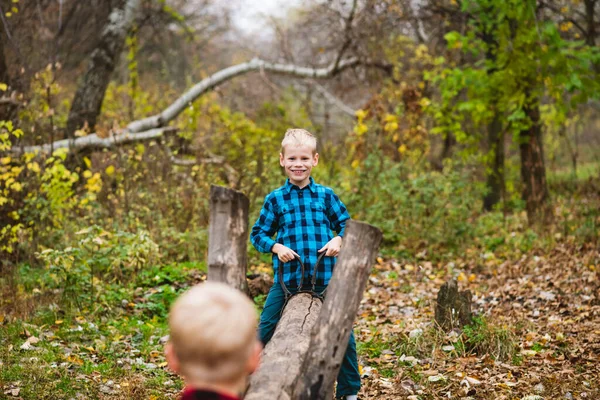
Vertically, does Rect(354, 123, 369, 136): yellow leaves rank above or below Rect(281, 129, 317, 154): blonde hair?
above

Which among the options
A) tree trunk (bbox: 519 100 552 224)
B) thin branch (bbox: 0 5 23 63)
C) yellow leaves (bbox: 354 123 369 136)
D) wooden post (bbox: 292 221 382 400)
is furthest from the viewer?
yellow leaves (bbox: 354 123 369 136)

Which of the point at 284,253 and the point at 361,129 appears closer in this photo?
the point at 284,253

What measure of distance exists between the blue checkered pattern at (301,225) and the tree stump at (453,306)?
2025 mm

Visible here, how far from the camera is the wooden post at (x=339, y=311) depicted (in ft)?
9.79

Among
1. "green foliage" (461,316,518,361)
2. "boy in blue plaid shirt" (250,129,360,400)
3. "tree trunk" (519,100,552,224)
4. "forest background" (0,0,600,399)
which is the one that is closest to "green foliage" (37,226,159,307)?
"forest background" (0,0,600,399)

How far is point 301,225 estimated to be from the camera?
414cm

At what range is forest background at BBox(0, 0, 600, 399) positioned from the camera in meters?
5.41

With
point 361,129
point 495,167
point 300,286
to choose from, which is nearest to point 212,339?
point 300,286

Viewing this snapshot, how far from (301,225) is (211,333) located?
227cm

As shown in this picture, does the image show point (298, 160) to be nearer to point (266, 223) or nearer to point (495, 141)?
point (266, 223)

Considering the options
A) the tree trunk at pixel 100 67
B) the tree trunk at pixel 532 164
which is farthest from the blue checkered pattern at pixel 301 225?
the tree trunk at pixel 100 67

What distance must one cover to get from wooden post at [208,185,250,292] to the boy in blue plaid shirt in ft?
2.02

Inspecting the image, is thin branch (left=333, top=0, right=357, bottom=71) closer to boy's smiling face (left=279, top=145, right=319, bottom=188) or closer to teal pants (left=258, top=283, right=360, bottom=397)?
boy's smiling face (left=279, top=145, right=319, bottom=188)

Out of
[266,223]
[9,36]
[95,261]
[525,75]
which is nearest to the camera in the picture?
[266,223]
